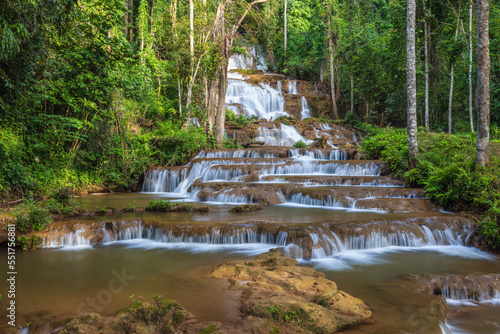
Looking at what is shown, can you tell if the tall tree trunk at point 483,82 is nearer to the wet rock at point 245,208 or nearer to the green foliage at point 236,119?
the wet rock at point 245,208

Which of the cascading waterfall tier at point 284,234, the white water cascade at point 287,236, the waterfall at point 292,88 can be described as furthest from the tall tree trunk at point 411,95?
the waterfall at point 292,88

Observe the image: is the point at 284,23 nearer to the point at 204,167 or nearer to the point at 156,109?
the point at 156,109

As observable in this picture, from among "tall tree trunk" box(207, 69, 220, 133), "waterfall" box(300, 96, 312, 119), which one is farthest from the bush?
"waterfall" box(300, 96, 312, 119)

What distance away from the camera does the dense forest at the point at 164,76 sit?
803 cm

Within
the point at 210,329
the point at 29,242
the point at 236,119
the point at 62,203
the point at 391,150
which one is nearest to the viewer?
the point at 210,329

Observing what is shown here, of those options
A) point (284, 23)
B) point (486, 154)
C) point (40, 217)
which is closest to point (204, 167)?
point (40, 217)

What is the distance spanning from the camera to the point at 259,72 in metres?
32.2

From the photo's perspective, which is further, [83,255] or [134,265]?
[83,255]

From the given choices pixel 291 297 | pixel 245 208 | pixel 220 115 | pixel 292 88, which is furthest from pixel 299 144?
pixel 291 297

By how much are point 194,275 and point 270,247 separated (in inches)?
72.7

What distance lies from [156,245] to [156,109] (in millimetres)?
12092

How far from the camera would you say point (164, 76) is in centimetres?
1897

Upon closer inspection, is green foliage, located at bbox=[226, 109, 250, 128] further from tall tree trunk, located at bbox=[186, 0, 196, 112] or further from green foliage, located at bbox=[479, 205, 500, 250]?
green foliage, located at bbox=[479, 205, 500, 250]

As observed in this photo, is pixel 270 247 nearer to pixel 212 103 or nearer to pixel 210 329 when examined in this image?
pixel 210 329
